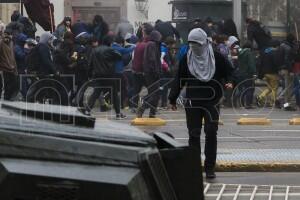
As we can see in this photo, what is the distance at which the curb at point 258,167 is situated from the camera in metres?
9.07

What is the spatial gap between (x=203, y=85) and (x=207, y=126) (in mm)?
467

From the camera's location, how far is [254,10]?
24609 mm

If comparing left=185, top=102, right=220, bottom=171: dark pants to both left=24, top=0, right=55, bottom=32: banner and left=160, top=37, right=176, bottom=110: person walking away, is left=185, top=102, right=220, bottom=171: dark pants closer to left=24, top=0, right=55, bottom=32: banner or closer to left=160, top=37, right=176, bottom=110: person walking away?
left=160, top=37, right=176, bottom=110: person walking away

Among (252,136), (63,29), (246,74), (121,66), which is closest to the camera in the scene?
(252,136)

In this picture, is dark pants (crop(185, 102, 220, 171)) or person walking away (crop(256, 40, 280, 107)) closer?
dark pants (crop(185, 102, 220, 171))

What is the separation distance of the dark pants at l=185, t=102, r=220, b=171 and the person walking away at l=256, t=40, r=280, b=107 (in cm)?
988

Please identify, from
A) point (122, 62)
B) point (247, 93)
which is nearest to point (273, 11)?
point (247, 93)

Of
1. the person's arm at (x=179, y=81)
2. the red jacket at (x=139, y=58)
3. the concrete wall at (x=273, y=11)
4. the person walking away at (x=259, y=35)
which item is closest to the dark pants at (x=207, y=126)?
the person's arm at (x=179, y=81)

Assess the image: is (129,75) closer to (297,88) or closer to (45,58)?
(45,58)

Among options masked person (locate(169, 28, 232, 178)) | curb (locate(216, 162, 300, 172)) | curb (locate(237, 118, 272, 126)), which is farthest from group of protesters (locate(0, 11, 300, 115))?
masked person (locate(169, 28, 232, 178))

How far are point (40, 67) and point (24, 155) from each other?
13.1 m

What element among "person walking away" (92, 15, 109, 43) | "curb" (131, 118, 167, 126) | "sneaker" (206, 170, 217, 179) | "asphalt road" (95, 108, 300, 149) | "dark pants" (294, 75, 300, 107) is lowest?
"asphalt road" (95, 108, 300, 149)

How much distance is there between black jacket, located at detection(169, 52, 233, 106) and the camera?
819cm

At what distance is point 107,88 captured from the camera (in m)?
15.8
